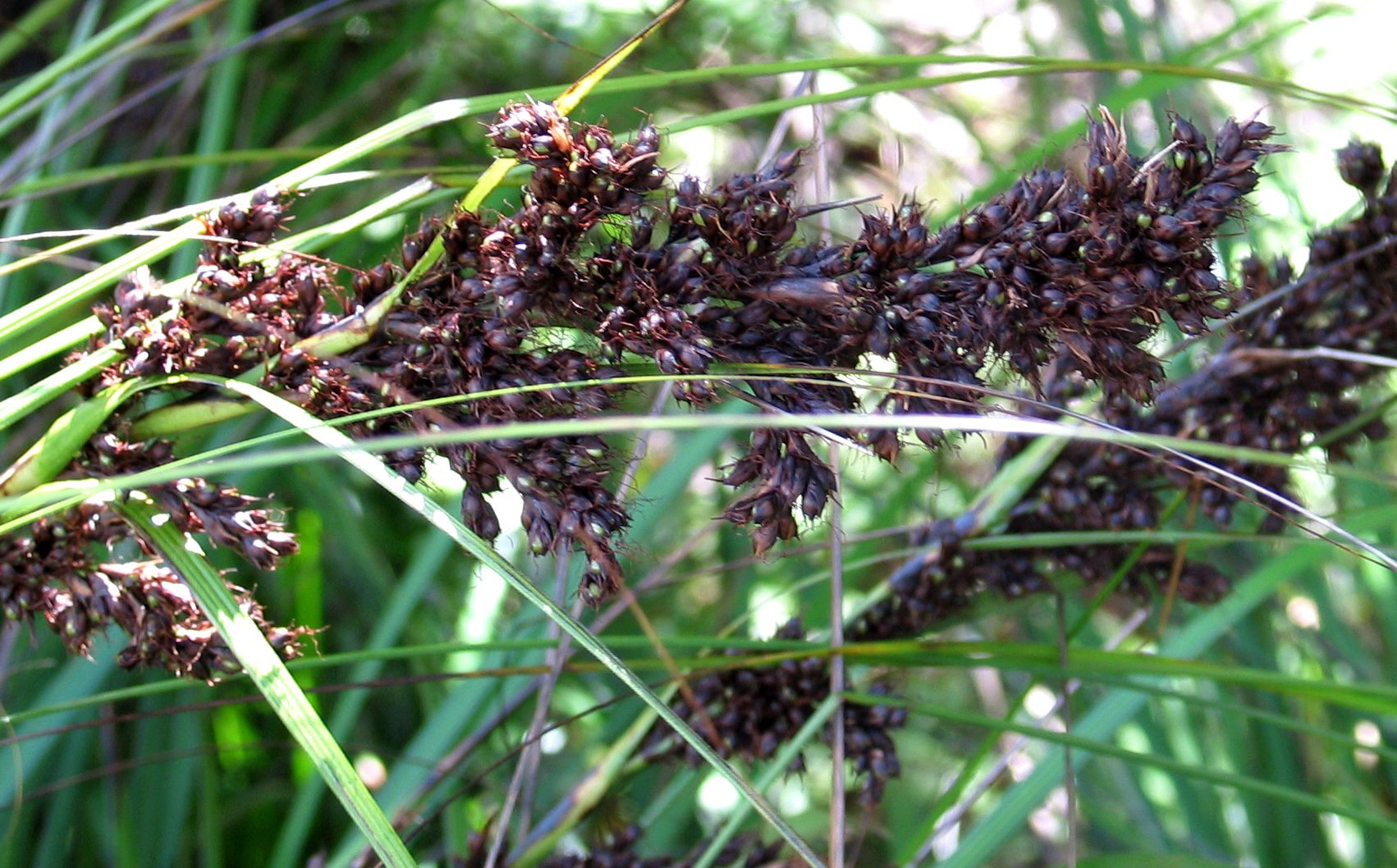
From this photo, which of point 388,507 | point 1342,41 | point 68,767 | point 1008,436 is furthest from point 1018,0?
point 68,767

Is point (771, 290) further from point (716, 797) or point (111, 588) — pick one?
point (716, 797)

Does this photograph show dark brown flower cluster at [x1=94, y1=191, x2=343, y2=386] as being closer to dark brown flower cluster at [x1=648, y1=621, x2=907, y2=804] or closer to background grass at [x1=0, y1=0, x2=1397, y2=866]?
background grass at [x1=0, y1=0, x2=1397, y2=866]

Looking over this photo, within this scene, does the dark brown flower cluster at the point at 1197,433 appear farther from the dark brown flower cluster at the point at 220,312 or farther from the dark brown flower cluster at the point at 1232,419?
the dark brown flower cluster at the point at 220,312

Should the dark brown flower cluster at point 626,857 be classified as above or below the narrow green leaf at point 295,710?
below

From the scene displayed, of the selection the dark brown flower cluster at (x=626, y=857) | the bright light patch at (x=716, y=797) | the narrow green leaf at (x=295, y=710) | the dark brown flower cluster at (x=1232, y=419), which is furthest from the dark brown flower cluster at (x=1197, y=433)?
the bright light patch at (x=716, y=797)

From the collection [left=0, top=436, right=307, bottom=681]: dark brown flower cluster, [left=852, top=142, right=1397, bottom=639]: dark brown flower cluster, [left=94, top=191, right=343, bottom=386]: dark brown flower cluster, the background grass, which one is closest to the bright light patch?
the background grass

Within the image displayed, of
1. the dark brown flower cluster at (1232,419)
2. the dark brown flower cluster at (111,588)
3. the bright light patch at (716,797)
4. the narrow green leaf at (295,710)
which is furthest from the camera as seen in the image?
the bright light patch at (716,797)
